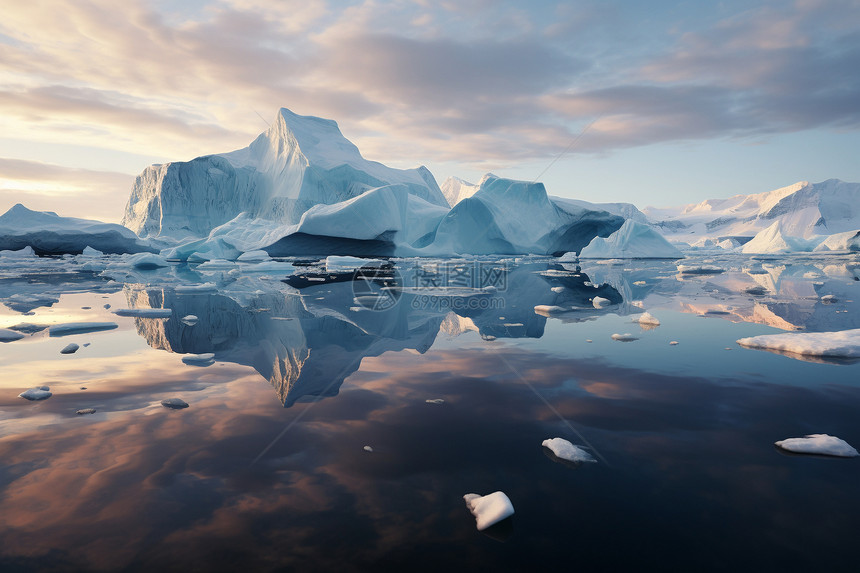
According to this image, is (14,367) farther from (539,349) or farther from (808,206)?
(808,206)

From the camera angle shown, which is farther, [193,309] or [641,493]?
[193,309]

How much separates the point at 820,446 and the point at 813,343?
248 centimetres

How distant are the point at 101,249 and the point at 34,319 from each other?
30318 millimetres

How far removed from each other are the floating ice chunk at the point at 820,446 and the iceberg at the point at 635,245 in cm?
2401

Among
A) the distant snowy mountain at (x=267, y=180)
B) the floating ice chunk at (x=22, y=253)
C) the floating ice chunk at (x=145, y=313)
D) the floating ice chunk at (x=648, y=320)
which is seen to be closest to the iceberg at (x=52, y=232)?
the floating ice chunk at (x=22, y=253)

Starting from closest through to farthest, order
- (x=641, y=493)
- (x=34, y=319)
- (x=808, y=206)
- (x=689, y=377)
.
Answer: (x=641, y=493)
(x=689, y=377)
(x=34, y=319)
(x=808, y=206)

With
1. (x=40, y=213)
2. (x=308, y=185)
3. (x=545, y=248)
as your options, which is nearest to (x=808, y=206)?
(x=545, y=248)

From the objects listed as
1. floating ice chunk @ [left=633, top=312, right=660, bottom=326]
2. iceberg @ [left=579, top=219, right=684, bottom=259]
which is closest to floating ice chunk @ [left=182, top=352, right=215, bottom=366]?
floating ice chunk @ [left=633, top=312, right=660, bottom=326]

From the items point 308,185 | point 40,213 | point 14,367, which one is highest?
point 308,185

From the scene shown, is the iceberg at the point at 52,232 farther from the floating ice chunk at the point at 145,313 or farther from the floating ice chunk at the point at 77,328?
the floating ice chunk at the point at 77,328

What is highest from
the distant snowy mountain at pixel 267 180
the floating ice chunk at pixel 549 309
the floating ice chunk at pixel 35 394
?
the distant snowy mountain at pixel 267 180

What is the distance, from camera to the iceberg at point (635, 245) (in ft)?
80.6

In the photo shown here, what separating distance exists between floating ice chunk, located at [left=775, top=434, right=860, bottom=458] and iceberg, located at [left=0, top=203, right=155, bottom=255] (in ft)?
110

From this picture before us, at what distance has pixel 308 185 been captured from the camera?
3148 centimetres
